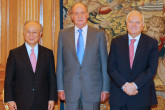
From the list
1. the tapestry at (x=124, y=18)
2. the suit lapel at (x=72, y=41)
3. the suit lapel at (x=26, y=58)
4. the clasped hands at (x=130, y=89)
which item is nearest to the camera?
the clasped hands at (x=130, y=89)

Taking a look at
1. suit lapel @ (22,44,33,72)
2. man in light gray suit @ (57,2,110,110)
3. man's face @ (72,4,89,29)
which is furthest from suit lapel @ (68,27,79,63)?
suit lapel @ (22,44,33,72)

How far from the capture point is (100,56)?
2.87m

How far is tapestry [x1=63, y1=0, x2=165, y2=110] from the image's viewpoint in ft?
12.6

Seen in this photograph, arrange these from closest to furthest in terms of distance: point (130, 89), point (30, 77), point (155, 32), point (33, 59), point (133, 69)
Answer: point (130, 89) → point (133, 69) → point (30, 77) → point (33, 59) → point (155, 32)

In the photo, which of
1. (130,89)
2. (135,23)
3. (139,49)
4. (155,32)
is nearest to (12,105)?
(130,89)

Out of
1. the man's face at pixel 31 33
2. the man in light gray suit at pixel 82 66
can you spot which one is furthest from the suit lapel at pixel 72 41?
the man's face at pixel 31 33

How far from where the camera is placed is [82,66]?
110 inches

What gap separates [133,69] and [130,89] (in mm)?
234

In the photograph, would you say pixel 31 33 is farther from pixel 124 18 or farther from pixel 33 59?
pixel 124 18

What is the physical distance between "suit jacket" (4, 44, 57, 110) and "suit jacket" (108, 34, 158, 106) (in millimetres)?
740

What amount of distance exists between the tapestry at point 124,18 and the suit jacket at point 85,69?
1.08 meters

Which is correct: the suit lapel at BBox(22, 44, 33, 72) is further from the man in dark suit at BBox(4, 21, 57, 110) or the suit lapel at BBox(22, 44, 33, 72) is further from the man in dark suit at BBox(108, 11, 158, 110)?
the man in dark suit at BBox(108, 11, 158, 110)

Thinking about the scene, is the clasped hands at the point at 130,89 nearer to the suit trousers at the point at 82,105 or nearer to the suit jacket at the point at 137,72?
the suit jacket at the point at 137,72

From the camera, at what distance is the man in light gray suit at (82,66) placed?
2.78 m
